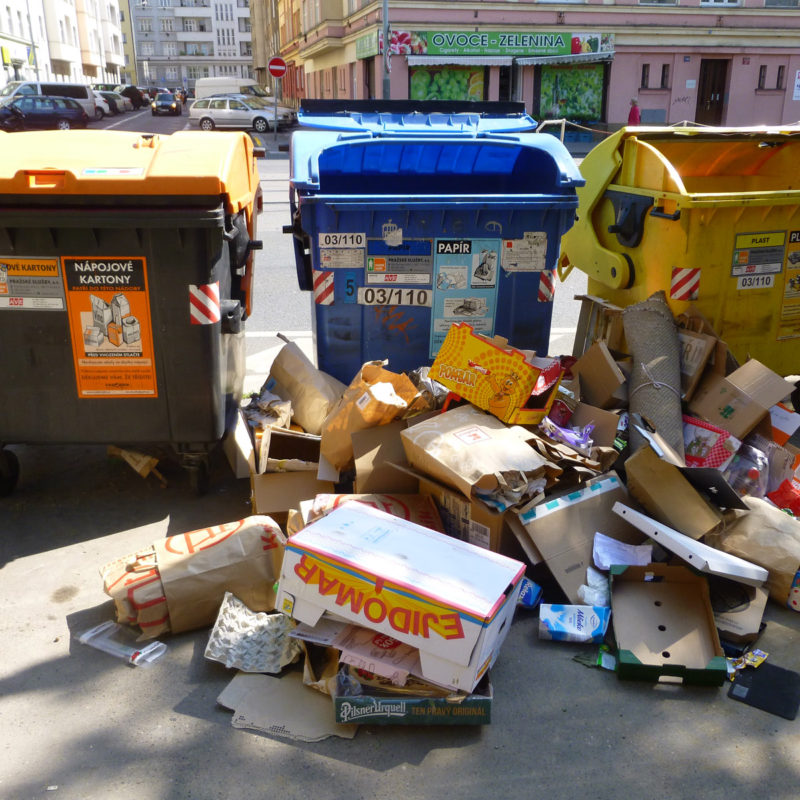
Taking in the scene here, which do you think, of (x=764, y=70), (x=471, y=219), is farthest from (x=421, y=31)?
(x=471, y=219)

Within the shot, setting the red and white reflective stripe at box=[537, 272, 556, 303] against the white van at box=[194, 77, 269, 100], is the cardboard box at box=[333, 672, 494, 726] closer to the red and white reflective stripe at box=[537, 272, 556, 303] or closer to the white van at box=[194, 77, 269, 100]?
the red and white reflective stripe at box=[537, 272, 556, 303]

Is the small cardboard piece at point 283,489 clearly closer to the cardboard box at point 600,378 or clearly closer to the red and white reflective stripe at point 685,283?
the cardboard box at point 600,378

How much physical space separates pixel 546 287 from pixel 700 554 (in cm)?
185

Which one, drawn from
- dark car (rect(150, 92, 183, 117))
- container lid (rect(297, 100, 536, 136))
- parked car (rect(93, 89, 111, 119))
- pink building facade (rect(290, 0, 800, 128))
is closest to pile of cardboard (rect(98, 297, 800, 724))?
container lid (rect(297, 100, 536, 136))

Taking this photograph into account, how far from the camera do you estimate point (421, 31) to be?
2427 centimetres

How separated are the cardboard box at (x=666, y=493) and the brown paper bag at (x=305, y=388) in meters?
1.45

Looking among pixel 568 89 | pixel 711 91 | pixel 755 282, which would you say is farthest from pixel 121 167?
pixel 711 91

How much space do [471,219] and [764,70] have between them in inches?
1038

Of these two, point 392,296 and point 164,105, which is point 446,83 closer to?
point 164,105

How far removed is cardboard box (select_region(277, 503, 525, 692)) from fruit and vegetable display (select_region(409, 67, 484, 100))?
24.5 metres

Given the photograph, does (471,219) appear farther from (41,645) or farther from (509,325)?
(41,645)

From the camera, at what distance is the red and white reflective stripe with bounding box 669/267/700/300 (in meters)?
4.21

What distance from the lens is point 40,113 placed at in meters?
28.6

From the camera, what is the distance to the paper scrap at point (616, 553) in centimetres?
303
